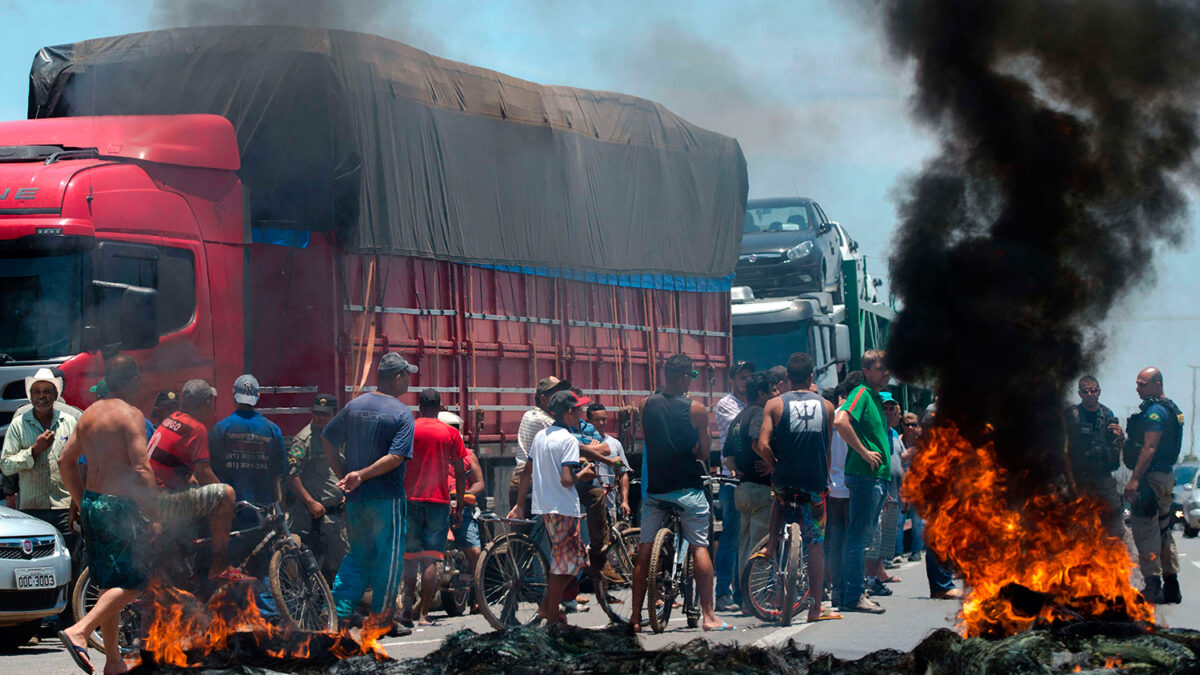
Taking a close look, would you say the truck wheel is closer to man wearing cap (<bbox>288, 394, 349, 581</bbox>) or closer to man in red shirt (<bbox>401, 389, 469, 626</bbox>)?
man wearing cap (<bbox>288, 394, 349, 581</bbox>)

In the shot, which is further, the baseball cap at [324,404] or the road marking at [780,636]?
the baseball cap at [324,404]

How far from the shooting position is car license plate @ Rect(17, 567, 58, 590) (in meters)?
9.30

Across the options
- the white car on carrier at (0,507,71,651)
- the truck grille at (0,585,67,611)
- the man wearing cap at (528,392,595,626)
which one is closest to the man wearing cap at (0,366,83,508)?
the white car on carrier at (0,507,71,651)

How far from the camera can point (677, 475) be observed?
994 centimetres

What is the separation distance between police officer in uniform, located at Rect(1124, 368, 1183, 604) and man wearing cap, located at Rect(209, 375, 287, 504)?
6.38 m

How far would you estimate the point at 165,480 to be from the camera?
904cm

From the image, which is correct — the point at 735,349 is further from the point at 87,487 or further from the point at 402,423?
the point at 87,487

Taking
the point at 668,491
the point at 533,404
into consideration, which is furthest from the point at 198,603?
the point at 533,404

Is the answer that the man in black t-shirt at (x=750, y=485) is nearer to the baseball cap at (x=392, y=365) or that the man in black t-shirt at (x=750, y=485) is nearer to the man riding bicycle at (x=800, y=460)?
the man riding bicycle at (x=800, y=460)

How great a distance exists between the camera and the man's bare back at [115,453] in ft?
25.0

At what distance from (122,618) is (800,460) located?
4.74 meters

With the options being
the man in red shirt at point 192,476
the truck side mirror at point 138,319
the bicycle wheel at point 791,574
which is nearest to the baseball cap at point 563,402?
the bicycle wheel at point 791,574

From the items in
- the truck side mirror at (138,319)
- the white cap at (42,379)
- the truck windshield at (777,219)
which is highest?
the truck windshield at (777,219)

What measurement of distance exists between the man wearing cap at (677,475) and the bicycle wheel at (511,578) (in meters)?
0.92
